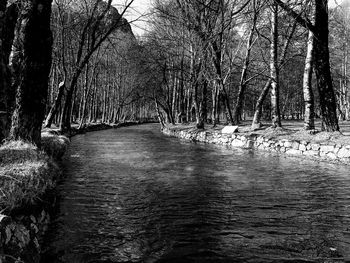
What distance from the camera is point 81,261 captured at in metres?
4.32

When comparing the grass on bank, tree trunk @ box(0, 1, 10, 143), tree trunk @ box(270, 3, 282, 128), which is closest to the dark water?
the grass on bank

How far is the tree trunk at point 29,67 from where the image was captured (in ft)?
25.2

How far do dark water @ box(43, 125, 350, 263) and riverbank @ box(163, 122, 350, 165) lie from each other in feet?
6.58

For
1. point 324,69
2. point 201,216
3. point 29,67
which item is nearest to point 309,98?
point 324,69

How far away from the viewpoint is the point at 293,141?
1552 cm

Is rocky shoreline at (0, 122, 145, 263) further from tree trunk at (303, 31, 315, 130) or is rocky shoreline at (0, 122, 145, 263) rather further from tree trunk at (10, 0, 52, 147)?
tree trunk at (303, 31, 315, 130)

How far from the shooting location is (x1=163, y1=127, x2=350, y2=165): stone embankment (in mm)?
12828

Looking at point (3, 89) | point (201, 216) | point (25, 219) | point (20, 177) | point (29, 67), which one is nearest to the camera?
point (25, 219)

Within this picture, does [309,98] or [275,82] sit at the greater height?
Answer: [275,82]

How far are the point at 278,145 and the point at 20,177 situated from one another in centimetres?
1408

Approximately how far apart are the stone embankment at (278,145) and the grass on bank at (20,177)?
10877 mm

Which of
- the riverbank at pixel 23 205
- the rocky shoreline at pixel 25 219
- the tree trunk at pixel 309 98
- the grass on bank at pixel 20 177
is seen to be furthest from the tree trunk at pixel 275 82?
the riverbank at pixel 23 205

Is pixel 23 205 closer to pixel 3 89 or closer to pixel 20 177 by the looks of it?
pixel 20 177

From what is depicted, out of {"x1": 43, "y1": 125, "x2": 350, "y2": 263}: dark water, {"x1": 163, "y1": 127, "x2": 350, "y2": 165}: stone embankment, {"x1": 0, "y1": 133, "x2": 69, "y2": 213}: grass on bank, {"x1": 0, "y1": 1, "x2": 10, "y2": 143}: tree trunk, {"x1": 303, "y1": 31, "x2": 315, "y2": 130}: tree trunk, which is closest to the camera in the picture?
{"x1": 0, "y1": 133, "x2": 69, "y2": 213}: grass on bank
